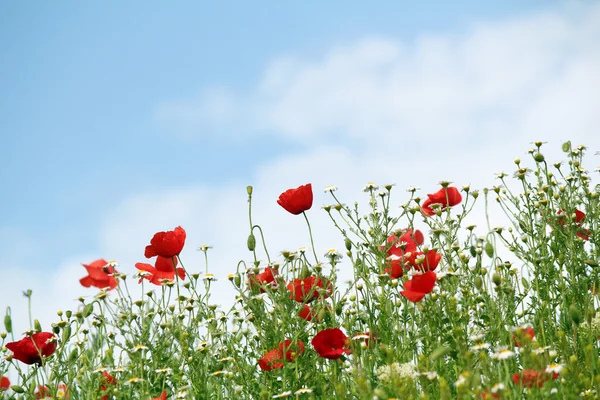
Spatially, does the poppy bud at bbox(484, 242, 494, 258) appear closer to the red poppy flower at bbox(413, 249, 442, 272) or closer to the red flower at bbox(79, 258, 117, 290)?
the red poppy flower at bbox(413, 249, 442, 272)

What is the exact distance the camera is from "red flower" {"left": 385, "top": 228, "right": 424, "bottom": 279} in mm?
5148

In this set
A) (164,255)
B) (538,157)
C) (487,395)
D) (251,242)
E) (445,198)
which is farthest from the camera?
(538,157)

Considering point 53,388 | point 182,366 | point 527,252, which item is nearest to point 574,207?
point 527,252

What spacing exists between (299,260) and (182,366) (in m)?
1.00

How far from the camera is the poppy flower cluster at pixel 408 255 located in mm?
4941

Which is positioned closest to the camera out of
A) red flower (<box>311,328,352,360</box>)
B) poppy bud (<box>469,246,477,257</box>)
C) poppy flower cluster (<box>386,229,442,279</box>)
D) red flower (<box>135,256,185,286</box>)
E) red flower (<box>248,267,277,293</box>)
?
red flower (<box>311,328,352,360</box>)

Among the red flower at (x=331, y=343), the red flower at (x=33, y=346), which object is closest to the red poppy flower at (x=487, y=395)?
the red flower at (x=331, y=343)

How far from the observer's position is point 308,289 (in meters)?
4.87

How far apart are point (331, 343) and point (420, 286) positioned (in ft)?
2.04

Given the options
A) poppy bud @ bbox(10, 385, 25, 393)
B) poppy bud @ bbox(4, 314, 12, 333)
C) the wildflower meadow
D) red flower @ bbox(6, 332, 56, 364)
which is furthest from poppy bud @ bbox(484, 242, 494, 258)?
poppy bud @ bbox(4, 314, 12, 333)

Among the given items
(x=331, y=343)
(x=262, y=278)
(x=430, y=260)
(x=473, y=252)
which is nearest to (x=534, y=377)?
(x=331, y=343)

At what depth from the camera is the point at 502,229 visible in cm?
563

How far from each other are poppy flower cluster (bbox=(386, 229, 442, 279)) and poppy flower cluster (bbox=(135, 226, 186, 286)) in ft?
4.72

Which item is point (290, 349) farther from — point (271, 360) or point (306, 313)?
point (306, 313)
